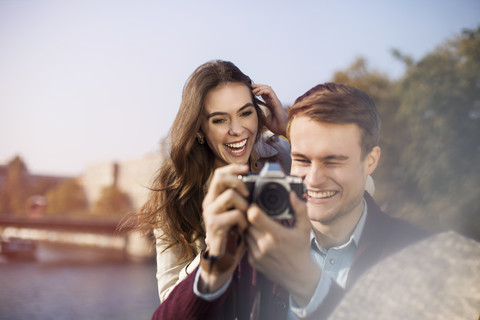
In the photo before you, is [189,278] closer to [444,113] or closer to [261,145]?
[261,145]

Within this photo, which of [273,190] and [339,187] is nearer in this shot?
[273,190]

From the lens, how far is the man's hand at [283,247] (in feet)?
2.15

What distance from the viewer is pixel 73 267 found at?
75.7ft

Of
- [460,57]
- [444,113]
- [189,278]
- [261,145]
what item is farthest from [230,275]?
[460,57]

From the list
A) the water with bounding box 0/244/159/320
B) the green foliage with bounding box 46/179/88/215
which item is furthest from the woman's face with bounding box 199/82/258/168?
the green foliage with bounding box 46/179/88/215

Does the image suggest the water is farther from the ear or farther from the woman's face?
the ear

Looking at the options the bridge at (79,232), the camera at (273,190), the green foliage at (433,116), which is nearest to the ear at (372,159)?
the camera at (273,190)

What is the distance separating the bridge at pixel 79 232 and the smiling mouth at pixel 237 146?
599 inches

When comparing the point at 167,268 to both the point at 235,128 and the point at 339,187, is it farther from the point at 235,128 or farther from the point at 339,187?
the point at 339,187

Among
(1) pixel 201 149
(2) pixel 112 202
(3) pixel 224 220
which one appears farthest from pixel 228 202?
(2) pixel 112 202

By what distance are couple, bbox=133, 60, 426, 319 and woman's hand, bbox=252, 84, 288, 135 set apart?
0.05 meters

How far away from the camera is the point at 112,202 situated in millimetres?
31438

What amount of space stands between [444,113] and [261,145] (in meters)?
7.31

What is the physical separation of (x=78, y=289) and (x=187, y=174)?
18.7 meters
